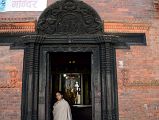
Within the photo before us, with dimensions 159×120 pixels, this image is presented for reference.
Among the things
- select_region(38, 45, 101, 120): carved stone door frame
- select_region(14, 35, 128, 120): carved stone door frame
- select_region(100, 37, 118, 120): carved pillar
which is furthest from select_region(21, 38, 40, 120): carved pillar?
select_region(100, 37, 118, 120): carved pillar

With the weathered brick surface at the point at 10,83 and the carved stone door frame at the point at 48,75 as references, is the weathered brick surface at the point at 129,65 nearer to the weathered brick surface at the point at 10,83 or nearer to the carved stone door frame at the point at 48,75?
the weathered brick surface at the point at 10,83

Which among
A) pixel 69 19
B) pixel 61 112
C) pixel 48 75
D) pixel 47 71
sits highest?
pixel 69 19

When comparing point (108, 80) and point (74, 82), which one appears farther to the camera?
point (74, 82)

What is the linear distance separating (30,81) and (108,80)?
201 centimetres

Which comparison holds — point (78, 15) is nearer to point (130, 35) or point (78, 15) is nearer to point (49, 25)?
point (49, 25)

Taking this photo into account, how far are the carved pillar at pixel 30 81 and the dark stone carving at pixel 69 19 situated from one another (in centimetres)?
58

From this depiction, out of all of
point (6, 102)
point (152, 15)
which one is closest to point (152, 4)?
point (152, 15)

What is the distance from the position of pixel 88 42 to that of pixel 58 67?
410 cm

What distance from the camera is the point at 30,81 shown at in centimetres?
741

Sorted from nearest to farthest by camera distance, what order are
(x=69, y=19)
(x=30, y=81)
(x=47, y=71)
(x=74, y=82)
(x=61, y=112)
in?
→ 1. (x=30, y=81)
2. (x=47, y=71)
3. (x=69, y=19)
4. (x=61, y=112)
5. (x=74, y=82)

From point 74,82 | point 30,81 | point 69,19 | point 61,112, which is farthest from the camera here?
point 74,82

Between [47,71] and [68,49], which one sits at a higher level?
[68,49]

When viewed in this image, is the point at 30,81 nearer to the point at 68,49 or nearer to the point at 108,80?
the point at 68,49

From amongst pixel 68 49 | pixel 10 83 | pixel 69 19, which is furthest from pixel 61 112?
pixel 69 19
